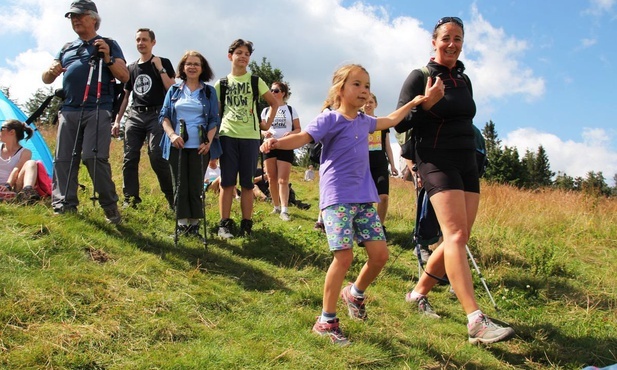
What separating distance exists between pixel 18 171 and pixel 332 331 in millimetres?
4736

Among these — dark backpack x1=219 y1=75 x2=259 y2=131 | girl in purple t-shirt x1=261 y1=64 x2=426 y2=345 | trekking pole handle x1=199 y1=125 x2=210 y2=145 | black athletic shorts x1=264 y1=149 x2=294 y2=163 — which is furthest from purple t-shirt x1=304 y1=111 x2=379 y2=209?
black athletic shorts x1=264 y1=149 x2=294 y2=163

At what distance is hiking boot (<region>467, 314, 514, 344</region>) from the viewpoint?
9.81 ft

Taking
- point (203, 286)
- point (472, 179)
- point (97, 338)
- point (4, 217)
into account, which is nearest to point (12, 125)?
Result: point (4, 217)

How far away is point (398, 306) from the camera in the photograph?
13.6 ft

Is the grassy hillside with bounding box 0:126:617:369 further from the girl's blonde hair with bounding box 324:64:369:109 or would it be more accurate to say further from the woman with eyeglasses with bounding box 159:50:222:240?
the girl's blonde hair with bounding box 324:64:369:109

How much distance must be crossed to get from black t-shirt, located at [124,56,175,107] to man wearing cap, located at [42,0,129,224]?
120 cm

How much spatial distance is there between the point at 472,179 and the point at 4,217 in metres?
4.09

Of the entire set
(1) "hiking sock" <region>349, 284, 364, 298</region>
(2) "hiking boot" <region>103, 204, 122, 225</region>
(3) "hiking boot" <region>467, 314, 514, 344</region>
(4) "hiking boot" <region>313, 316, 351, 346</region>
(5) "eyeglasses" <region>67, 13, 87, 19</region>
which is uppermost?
(5) "eyeglasses" <region>67, 13, 87, 19</region>

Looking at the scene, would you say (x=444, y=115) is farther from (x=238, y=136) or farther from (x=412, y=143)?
(x=238, y=136)

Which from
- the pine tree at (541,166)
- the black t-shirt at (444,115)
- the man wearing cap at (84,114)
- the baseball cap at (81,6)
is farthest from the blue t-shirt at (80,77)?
the pine tree at (541,166)

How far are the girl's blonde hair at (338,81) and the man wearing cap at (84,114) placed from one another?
2.51 meters

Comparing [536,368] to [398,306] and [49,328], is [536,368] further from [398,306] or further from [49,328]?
[49,328]

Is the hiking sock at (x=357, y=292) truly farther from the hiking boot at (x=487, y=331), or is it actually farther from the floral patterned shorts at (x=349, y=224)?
the hiking boot at (x=487, y=331)

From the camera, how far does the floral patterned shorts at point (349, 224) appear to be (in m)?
3.34
